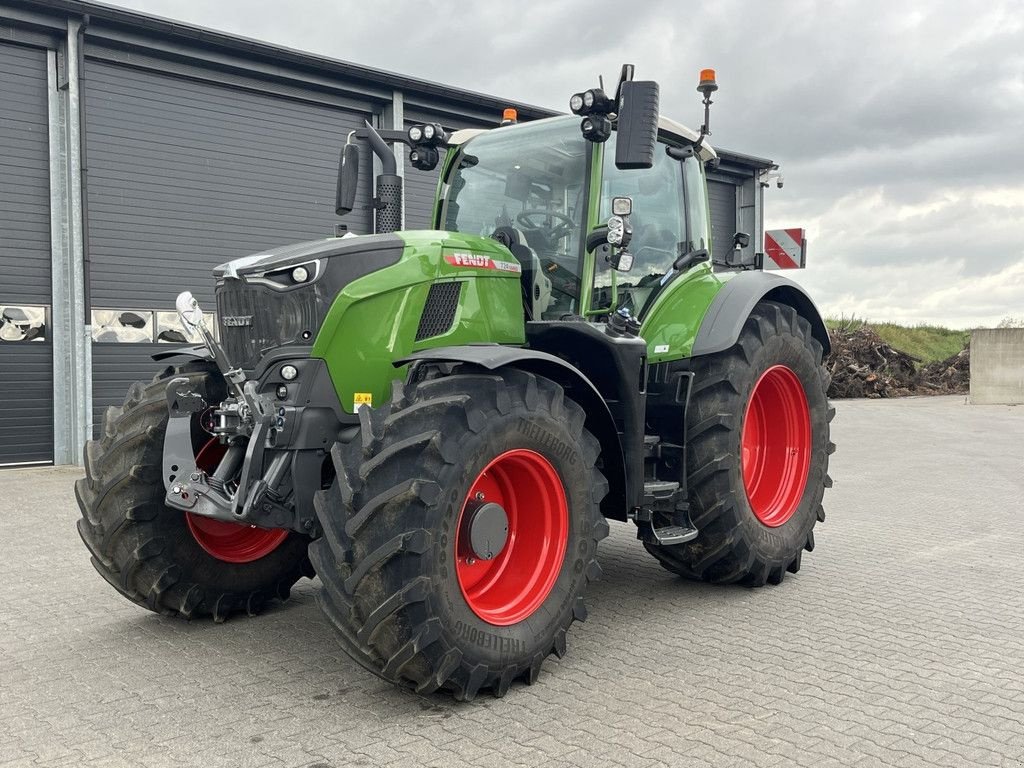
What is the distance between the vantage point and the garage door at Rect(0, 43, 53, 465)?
1078 centimetres

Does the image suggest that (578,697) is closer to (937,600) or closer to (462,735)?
(462,735)

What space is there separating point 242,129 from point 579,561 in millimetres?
10071

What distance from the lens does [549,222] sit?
195 inches

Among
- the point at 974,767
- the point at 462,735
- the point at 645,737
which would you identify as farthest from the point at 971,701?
the point at 462,735

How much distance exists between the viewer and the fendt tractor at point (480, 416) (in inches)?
137

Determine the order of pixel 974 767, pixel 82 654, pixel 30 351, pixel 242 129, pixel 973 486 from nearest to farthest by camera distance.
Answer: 1. pixel 974 767
2. pixel 82 654
3. pixel 973 486
4. pixel 30 351
5. pixel 242 129

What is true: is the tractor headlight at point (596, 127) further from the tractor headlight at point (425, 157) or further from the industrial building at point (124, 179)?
the industrial building at point (124, 179)

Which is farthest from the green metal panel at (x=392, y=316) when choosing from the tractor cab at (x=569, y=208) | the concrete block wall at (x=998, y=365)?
the concrete block wall at (x=998, y=365)

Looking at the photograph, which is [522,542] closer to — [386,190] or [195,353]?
[195,353]

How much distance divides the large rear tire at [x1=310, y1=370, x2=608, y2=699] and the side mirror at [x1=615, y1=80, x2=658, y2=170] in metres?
1.07

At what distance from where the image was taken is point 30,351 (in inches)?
434

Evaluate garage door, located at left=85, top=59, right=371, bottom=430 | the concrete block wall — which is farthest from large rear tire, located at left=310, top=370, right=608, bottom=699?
the concrete block wall

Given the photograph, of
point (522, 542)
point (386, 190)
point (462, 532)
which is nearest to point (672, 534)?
point (522, 542)

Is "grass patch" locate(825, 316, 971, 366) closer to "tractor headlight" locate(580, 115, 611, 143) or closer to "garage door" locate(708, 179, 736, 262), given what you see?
"garage door" locate(708, 179, 736, 262)
